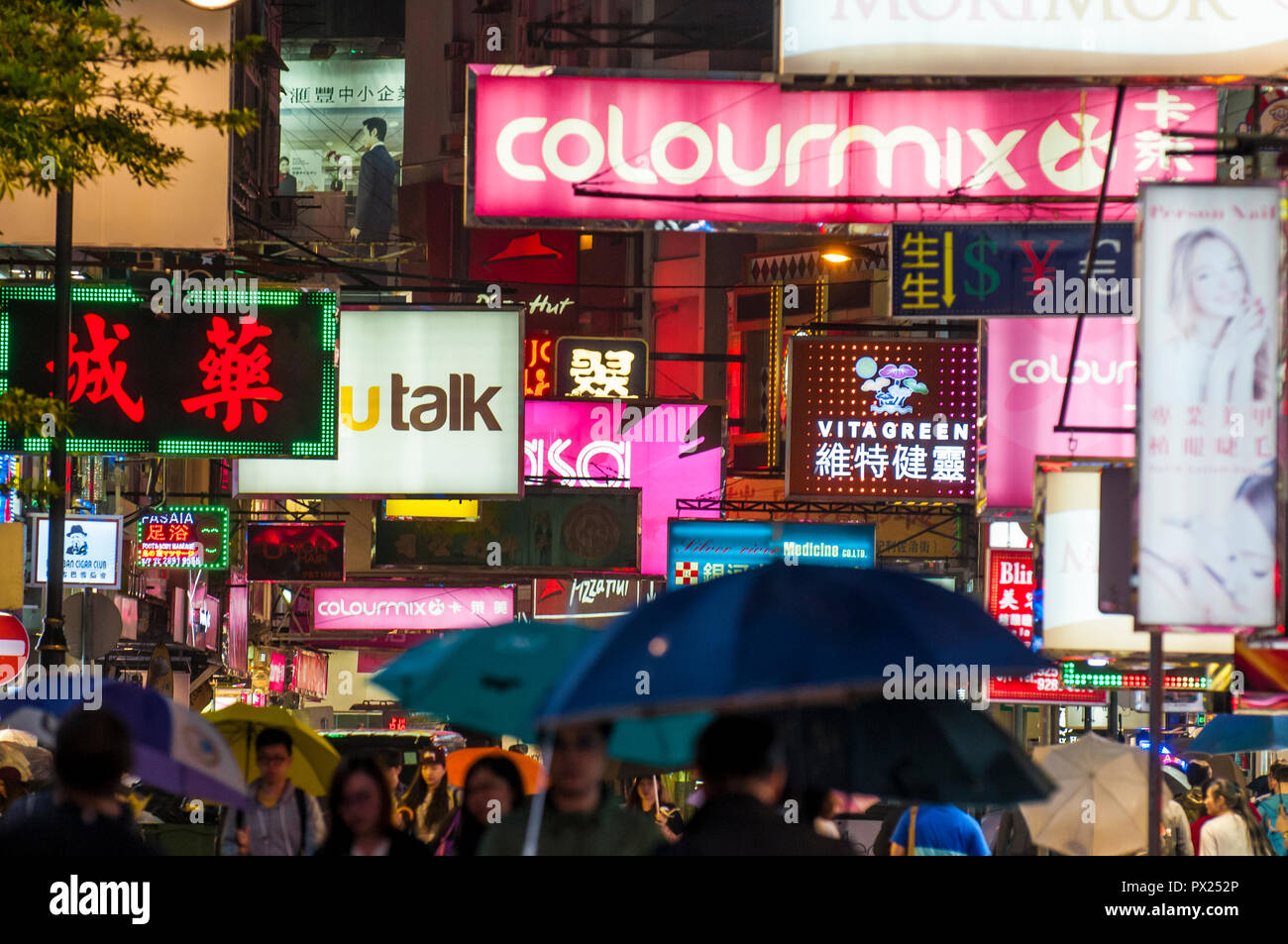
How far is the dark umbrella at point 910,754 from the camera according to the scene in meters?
7.84

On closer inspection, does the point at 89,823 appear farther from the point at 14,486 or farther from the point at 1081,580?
the point at 1081,580

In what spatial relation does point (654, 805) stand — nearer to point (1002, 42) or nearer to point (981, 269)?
point (981, 269)

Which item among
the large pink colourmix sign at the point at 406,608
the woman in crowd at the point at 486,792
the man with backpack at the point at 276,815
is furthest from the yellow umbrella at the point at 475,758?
the large pink colourmix sign at the point at 406,608

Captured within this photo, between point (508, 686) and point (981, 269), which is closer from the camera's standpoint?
point (508, 686)

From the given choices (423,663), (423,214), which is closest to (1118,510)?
(423,663)

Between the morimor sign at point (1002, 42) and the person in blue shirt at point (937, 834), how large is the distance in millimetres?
5447

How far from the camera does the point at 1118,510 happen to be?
402 inches

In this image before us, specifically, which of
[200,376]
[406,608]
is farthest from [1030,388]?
[406,608]

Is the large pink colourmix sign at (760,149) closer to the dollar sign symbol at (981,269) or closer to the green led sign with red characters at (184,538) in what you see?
the dollar sign symbol at (981,269)

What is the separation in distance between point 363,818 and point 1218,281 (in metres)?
5.35

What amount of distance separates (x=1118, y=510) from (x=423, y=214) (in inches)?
2262

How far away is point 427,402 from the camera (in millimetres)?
23812

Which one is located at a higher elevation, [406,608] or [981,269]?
[981,269]

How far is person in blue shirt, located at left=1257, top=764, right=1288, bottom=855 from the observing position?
1808 centimetres
